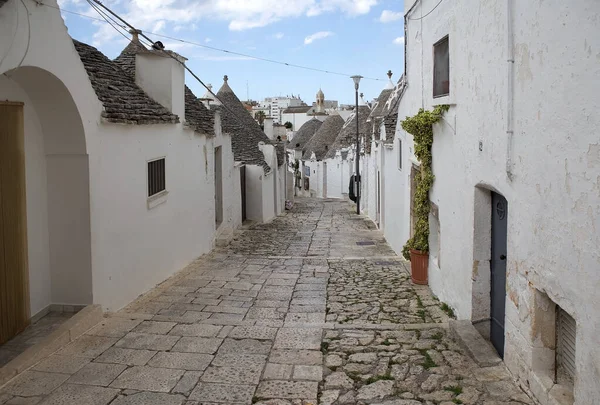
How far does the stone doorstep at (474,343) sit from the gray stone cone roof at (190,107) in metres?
7.55

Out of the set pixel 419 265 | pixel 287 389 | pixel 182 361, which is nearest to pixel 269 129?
pixel 419 265

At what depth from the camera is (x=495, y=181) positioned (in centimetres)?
621

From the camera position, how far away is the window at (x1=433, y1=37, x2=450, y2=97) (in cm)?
864

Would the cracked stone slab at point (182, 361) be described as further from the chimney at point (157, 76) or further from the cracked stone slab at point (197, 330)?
the chimney at point (157, 76)

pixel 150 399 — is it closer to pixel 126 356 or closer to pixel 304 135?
pixel 126 356

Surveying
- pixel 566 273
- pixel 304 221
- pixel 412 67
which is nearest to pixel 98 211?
pixel 566 273

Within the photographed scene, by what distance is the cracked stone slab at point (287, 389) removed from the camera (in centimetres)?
536

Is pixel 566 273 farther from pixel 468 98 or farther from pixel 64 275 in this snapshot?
pixel 64 275

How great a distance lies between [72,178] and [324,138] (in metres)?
44.6

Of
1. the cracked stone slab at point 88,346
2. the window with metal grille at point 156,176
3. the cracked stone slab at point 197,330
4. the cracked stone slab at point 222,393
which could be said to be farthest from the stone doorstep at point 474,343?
the window with metal grille at point 156,176

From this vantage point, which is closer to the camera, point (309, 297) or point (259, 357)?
point (259, 357)

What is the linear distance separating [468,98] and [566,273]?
3442 millimetres

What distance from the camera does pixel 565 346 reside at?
4.91 m

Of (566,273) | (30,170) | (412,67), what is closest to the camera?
(566,273)
